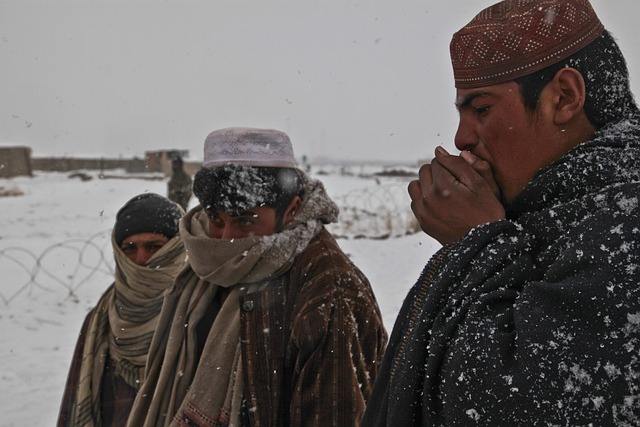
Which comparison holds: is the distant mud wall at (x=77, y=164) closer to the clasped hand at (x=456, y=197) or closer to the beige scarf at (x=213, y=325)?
the beige scarf at (x=213, y=325)

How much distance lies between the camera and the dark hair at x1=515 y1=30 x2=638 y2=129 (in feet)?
3.28

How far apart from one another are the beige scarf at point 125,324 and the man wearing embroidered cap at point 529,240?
6.57 ft

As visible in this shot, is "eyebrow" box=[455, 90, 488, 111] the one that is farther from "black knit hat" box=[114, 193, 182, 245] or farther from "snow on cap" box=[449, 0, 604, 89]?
"black knit hat" box=[114, 193, 182, 245]

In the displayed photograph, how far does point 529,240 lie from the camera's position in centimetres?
93

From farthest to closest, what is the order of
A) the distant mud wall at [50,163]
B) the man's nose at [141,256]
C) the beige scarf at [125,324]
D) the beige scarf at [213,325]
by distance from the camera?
the distant mud wall at [50,163], the man's nose at [141,256], the beige scarf at [125,324], the beige scarf at [213,325]

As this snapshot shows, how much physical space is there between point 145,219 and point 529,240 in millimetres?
2665

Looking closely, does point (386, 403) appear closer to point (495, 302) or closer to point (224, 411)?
point (495, 302)

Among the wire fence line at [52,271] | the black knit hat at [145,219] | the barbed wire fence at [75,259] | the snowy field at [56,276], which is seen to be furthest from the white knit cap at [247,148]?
the wire fence line at [52,271]

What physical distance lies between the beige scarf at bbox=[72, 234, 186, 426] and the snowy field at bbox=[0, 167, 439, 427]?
278 cm

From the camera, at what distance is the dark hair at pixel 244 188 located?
2.20 meters

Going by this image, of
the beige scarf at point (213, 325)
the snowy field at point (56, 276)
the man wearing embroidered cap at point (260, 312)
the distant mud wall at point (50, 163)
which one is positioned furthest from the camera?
the distant mud wall at point (50, 163)

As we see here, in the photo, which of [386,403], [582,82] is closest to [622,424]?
[386,403]

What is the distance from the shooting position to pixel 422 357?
979 millimetres

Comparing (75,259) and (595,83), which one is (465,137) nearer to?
(595,83)
